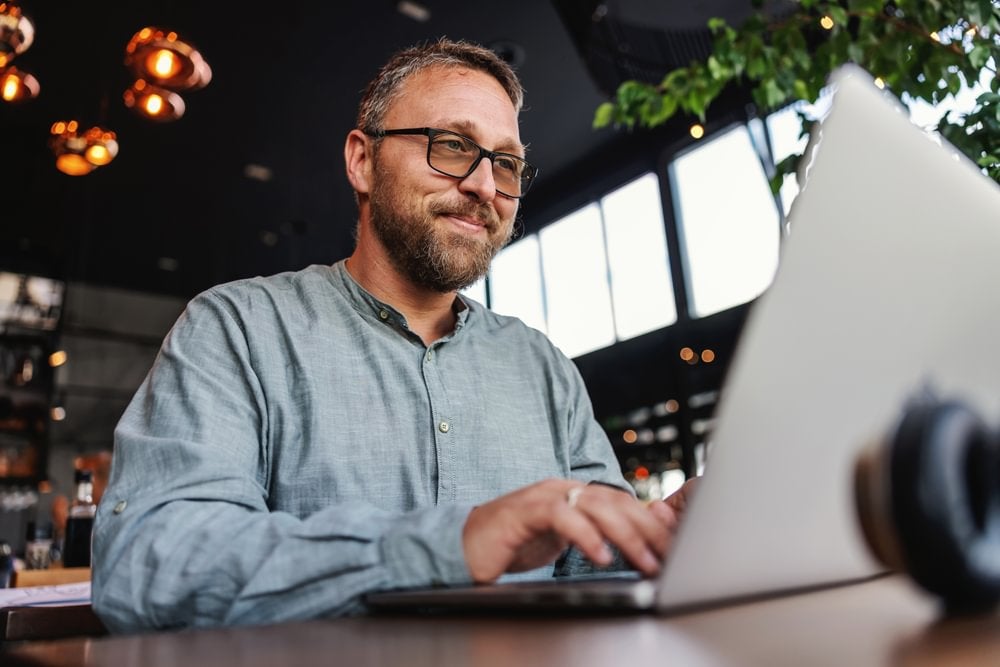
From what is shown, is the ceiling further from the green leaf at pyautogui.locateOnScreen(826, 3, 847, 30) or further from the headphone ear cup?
the headphone ear cup

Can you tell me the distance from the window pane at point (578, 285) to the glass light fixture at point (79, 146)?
4031mm

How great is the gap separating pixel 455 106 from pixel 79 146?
315 cm

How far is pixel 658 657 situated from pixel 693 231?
19.2 ft

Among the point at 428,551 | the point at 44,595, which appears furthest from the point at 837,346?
the point at 44,595

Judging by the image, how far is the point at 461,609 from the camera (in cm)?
56

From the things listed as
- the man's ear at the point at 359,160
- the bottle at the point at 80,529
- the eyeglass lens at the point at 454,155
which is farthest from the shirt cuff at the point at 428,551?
the bottle at the point at 80,529

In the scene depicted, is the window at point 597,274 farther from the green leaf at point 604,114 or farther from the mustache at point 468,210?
the mustache at point 468,210

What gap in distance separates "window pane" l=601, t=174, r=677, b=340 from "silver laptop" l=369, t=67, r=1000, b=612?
5.62m

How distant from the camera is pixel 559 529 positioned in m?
0.57

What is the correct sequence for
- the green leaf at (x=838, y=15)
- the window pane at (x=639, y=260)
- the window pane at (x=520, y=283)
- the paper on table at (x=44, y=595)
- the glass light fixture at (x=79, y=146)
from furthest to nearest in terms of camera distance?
the window pane at (x=520, y=283) < the window pane at (x=639, y=260) < the glass light fixture at (x=79, y=146) < the green leaf at (x=838, y=15) < the paper on table at (x=44, y=595)

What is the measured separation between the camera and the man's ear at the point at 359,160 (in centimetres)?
148

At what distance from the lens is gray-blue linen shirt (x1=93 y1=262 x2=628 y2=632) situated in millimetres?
675

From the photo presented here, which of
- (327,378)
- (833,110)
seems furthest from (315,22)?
(833,110)

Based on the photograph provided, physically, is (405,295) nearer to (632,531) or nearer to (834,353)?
(632,531)
